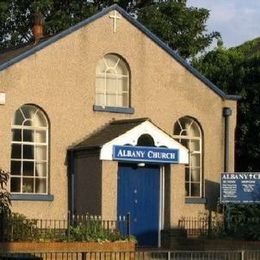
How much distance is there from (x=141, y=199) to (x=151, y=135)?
2.00 meters

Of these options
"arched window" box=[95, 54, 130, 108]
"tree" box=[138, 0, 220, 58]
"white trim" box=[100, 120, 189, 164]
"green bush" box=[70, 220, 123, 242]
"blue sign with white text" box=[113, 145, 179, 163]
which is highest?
"tree" box=[138, 0, 220, 58]

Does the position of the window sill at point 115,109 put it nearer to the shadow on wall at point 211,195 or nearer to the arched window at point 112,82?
the arched window at point 112,82

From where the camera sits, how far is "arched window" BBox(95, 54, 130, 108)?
2703 centimetres

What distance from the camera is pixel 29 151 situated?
2577 cm

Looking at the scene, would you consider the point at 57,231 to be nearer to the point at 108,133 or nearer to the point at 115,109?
the point at 108,133

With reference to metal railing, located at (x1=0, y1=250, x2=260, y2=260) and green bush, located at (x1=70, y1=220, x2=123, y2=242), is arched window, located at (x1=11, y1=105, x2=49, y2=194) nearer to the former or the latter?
Result: green bush, located at (x1=70, y1=220, x2=123, y2=242)

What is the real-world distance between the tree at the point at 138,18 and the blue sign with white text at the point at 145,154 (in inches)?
578

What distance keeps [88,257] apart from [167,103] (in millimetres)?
8407

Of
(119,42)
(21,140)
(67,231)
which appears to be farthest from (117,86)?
(67,231)

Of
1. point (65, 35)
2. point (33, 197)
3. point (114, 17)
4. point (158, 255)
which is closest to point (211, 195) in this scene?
point (33, 197)

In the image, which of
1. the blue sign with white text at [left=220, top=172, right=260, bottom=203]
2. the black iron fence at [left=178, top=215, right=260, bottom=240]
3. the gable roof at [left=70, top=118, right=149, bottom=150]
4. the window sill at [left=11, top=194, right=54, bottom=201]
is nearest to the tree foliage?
the black iron fence at [left=178, top=215, right=260, bottom=240]

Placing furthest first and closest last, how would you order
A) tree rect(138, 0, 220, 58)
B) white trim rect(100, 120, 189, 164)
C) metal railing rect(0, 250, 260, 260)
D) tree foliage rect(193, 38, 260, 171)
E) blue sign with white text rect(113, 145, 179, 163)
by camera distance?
tree rect(138, 0, 220, 58) → tree foliage rect(193, 38, 260, 171) → blue sign with white text rect(113, 145, 179, 163) → white trim rect(100, 120, 189, 164) → metal railing rect(0, 250, 260, 260)

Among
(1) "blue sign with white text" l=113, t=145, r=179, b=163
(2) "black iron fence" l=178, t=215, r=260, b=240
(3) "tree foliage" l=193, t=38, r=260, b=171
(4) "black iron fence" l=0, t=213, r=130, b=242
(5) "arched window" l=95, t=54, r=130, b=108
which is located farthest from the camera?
(3) "tree foliage" l=193, t=38, r=260, b=171

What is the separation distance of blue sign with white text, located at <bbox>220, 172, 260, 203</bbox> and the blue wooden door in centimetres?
208
